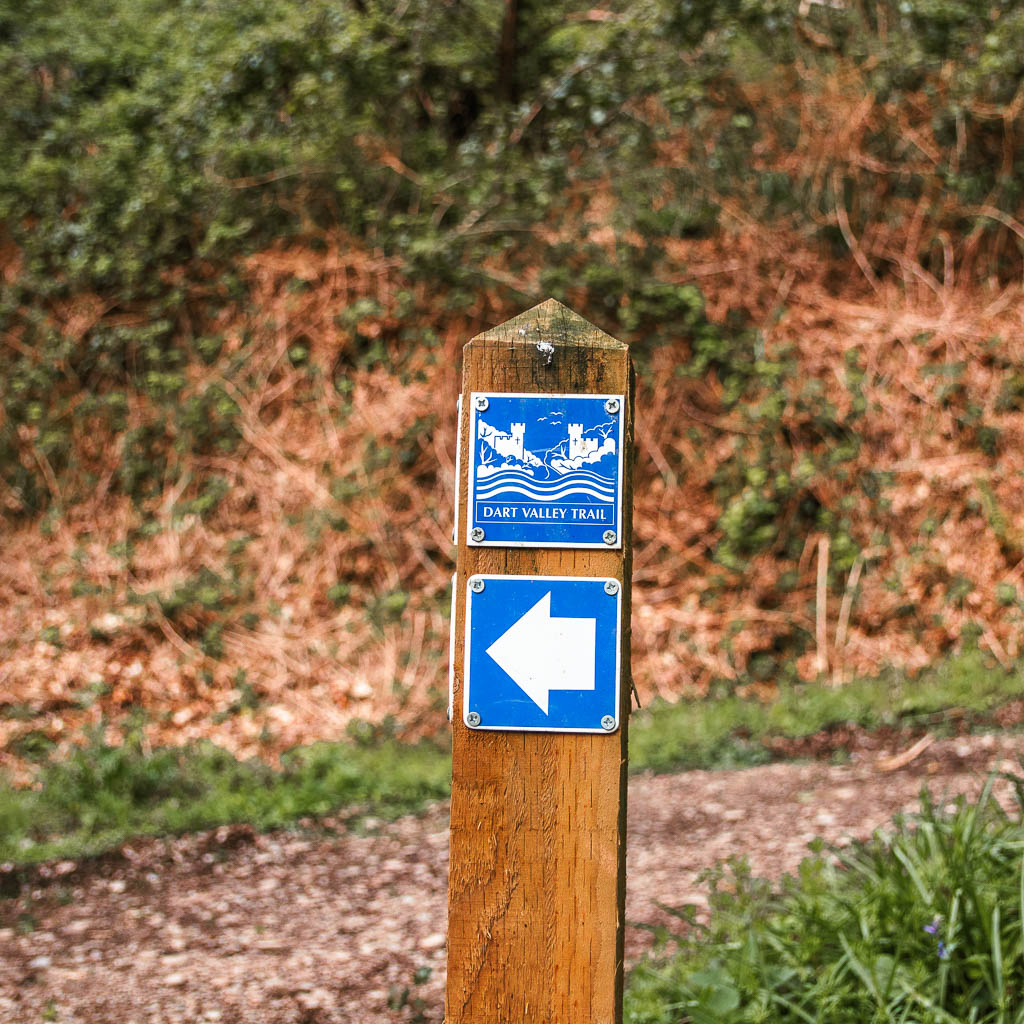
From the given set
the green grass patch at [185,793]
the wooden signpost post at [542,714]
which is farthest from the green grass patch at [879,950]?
the green grass patch at [185,793]

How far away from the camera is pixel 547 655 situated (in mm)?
1926

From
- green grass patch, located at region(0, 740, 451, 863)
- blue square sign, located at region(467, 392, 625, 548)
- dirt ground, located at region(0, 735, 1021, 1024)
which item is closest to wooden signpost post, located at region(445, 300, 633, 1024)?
blue square sign, located at region(467, 392, 625, 548)

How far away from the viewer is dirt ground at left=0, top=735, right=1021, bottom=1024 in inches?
136

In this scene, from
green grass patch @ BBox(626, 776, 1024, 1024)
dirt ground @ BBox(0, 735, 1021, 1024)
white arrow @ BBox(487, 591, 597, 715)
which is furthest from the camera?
dirt ground @ BBox(0, 735, 1021, 1024)

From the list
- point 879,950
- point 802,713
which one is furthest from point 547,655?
point 802,713

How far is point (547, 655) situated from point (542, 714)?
106 mm

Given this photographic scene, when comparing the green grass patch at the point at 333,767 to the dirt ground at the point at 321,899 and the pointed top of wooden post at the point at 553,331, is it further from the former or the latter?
the pointed top of wooden post at the point at 553,331

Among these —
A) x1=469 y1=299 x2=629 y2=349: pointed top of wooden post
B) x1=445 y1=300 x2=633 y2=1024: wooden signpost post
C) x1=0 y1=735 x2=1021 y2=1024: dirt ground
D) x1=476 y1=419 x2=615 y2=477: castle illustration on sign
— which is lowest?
x1=0 y1=735 x2=1021 y2=1024: dirt ground

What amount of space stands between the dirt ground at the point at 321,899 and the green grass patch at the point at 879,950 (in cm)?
47

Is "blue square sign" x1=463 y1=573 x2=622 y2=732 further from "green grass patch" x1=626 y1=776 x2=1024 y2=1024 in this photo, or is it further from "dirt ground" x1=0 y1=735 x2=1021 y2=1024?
"dirt ground" x1=0 y1=735 x2=1021 y2=1024

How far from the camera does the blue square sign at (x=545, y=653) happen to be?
192 centimetres

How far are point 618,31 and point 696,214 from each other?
1856 millimetres

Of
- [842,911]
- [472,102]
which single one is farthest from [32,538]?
[842,911]

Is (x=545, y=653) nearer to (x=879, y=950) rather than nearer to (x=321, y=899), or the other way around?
(x=879, y=950)
